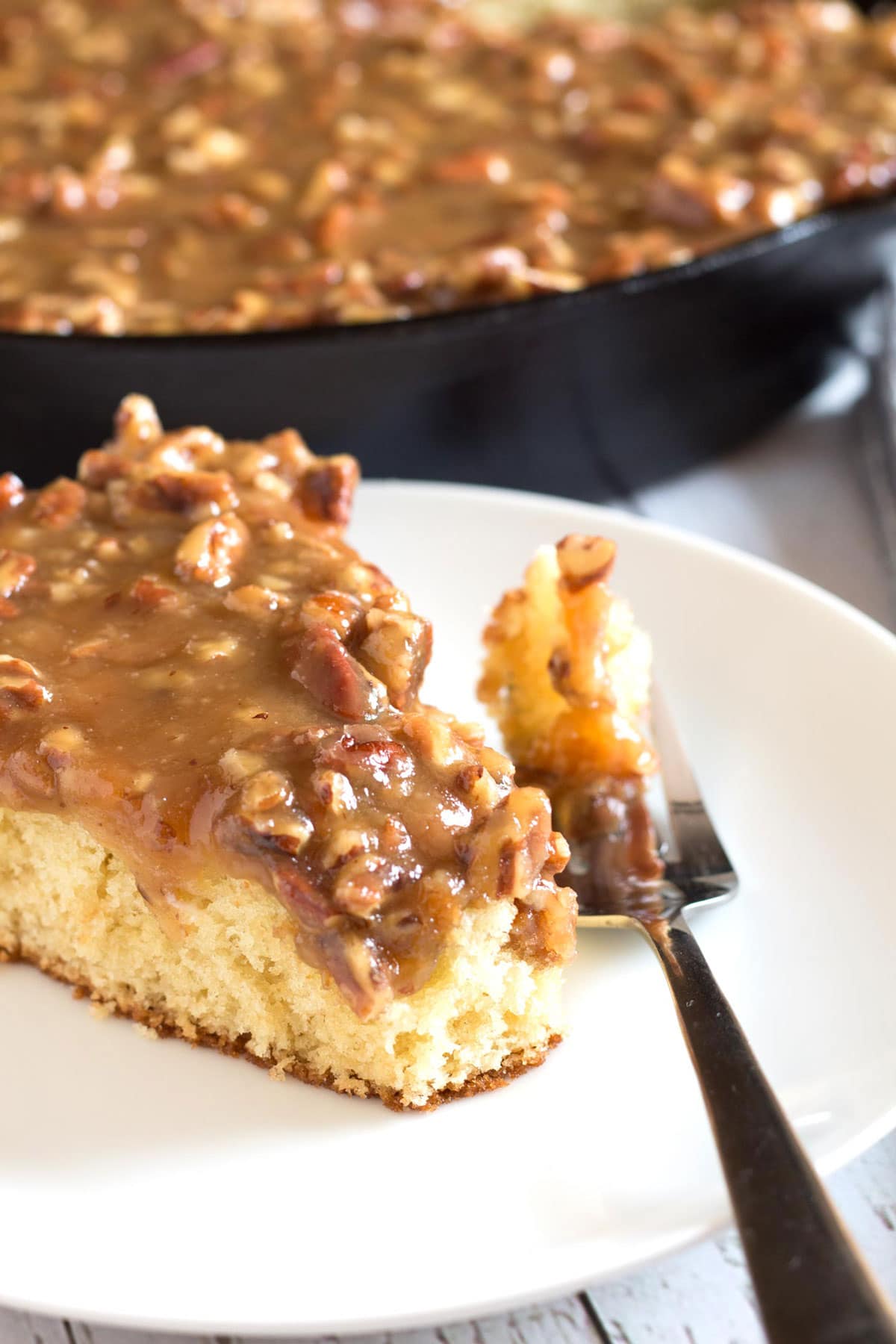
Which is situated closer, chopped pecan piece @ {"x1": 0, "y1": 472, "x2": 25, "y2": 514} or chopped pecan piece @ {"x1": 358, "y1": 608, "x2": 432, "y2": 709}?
chopped pecan piece @ {"x1": 358, "y1": 608, "x2": 432, "y2": 709}

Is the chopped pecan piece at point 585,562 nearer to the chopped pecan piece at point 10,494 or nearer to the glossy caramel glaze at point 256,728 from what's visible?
the glossy caramel glaze at point 256,728

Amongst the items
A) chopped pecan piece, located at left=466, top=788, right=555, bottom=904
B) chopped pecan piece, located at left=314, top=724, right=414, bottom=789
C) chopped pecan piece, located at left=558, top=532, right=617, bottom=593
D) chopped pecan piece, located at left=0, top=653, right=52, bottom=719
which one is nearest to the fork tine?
chopped pecan piece, located at left=558, top=532, right=617, bottom=593

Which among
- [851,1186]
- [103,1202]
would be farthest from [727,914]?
[103,1202]

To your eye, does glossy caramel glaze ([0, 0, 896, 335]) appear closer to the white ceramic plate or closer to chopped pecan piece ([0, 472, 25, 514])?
chopped pecan piece ([0, 472, 25, 514])

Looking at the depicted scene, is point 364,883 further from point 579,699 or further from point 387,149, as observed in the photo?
point 387,149

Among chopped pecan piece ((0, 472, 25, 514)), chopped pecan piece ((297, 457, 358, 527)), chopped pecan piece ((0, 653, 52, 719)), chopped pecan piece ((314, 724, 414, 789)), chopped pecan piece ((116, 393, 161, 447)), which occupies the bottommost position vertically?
chopped pecan piece ((314, 724, 414, 789))

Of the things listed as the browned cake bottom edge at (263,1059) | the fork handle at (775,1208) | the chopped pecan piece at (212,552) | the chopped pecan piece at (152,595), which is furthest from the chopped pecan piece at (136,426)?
the fork handle at (775,1208)
